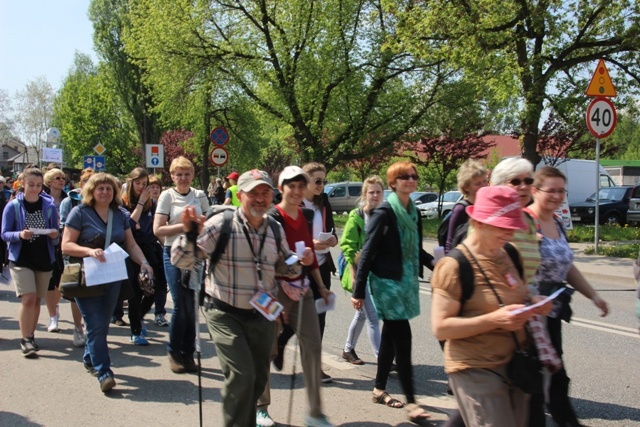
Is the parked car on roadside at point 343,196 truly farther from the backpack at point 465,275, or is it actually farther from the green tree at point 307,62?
the backpack at point 465,275

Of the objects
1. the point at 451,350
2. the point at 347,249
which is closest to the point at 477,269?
the point at 451,350

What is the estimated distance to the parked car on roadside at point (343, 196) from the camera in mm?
34312

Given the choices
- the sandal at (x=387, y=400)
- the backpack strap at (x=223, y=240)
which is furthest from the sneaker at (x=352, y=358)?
the backpack strap at (x=223, y=240)

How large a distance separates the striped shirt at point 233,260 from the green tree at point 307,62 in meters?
18.3

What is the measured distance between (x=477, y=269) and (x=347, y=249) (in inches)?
105

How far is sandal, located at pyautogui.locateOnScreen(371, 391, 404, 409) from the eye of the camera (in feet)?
14.9

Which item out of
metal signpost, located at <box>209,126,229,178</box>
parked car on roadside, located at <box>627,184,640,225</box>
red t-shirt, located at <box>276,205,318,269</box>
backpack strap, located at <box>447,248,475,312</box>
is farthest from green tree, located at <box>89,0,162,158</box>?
backpack strap, located at <box>447,248,475,312</box>

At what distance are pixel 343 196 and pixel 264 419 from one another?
30.5 meters

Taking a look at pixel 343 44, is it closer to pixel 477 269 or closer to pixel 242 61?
pixel 242 61

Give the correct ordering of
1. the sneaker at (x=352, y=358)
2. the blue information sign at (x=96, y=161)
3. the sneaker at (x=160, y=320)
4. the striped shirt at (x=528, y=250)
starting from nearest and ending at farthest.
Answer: the striped shirt at (x=528, y=250) < the sneaker at (x=352, y=358) < the sneaker at (x=160, y=320) < the blue information sign at (x=96, y=161)

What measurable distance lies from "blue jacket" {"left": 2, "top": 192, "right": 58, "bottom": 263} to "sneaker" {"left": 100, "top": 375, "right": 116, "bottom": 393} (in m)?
1.81

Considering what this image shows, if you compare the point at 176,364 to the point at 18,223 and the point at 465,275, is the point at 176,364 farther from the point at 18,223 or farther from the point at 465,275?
the point at 465,275

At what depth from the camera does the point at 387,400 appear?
4578mm

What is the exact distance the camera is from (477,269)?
2662mm
